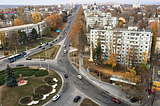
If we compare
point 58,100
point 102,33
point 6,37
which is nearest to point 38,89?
point 58,100

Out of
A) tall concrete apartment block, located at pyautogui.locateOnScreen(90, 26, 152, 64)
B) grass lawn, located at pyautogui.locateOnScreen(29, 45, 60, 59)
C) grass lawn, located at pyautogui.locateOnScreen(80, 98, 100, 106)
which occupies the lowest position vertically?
grass lawn, located at pyautogui.locateOnScreen(80, 98, 100, 106)

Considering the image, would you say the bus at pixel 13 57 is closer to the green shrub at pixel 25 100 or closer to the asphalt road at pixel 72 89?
the asphalt road at pixel 72 89

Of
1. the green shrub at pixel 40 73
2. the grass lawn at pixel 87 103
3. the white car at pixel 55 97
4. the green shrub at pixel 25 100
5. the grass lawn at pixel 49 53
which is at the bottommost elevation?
the grass lawn at pixel 87 103

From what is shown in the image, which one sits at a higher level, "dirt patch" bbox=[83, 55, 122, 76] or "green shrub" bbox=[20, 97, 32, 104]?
"dirt patch" bbox=[83, 55, 122, 76]

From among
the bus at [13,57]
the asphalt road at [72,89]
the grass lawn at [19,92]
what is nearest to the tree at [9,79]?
the grass lawn at [19,92]

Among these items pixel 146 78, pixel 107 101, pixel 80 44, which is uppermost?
pixel 80 44

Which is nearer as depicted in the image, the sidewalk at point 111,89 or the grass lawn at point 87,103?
the grass lawn at point 87,103

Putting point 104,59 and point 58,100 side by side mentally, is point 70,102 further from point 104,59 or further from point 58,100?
point 104,59

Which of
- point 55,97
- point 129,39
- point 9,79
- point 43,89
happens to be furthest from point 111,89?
point 9,79

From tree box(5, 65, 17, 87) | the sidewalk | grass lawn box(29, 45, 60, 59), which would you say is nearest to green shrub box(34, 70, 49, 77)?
tree box(5, 65, 17, 87)

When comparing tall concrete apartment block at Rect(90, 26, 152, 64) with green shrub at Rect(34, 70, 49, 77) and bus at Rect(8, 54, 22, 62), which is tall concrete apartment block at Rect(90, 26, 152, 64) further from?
bus at Rect(8, 54, 22, 62)

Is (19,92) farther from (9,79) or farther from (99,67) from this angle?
(99,67)
